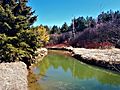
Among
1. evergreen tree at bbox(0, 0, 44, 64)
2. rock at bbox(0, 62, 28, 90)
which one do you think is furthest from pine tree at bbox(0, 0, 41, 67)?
rock at bbox(0, 62, 28, 90)

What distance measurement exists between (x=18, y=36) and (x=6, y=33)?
146cm

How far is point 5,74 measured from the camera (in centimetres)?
1584

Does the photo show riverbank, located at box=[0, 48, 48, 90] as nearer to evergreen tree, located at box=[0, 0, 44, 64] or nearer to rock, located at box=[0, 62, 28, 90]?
rock, located at box=[0, 62, 28, 90]

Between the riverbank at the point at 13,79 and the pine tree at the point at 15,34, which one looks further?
the pine tree at the point at 15,34

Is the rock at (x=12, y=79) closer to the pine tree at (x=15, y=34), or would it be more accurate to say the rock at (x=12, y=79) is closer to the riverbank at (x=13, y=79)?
the riverbank at (x=13, y=79)

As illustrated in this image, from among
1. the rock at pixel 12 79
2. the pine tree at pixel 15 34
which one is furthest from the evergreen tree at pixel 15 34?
the rock at pixel 12 79

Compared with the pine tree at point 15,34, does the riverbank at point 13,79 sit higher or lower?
lower

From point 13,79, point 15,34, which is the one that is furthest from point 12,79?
point 15,34

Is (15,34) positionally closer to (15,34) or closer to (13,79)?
(15,34)

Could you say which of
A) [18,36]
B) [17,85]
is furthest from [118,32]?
[18,36]

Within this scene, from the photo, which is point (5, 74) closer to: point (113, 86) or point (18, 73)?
point (18, 73)

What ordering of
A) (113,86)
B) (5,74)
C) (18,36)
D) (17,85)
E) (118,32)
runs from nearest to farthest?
(118,32)
(17,85)
(5,74)
(113,86)
(18,36)

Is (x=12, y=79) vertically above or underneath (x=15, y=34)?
underneath

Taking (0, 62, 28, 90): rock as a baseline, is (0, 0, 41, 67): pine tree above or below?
above
